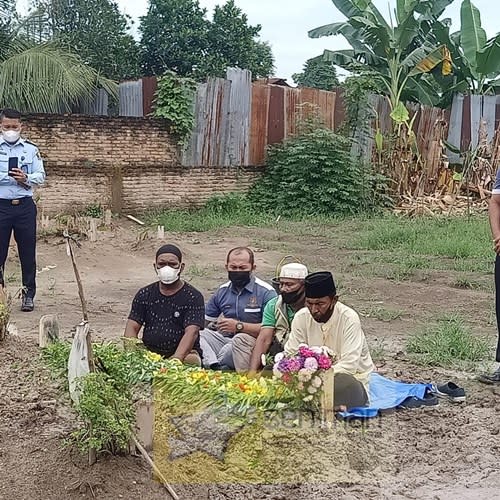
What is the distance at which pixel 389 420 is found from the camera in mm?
4645

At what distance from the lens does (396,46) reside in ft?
53.3

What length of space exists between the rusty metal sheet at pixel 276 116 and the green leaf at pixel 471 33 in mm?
4125

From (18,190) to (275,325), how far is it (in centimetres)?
318

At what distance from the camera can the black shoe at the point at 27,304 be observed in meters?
7.36

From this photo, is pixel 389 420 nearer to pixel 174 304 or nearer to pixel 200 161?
pixel 174 304

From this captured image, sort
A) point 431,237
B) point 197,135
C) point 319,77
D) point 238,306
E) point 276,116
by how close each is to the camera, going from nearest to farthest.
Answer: point 238,306
point 431,237
point 197,135
point 276,116
point 319,77

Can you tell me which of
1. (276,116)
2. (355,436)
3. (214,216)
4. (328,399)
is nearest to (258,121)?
(276,116)

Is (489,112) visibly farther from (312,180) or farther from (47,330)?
(47,330)

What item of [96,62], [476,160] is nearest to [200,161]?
[476,160]

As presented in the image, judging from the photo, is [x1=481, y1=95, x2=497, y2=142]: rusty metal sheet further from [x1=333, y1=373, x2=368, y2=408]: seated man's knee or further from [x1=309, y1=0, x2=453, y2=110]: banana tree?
[x1=333, y1=373, x2=368, y2=408]: seated man's knee

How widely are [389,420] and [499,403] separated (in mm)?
Result: 850

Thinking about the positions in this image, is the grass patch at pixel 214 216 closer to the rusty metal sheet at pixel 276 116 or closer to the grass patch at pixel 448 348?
the rusty metal sheet at pixel 276 116

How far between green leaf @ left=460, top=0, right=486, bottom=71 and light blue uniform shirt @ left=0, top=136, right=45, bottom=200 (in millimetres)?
11968

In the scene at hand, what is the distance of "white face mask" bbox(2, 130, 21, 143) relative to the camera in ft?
23.1
